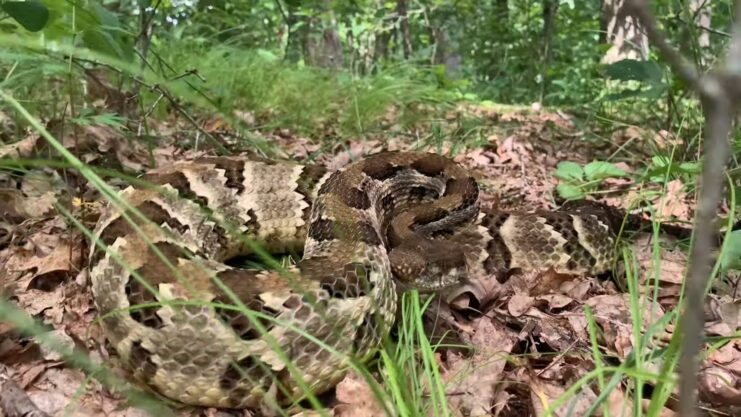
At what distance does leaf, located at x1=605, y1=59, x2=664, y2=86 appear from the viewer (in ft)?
11.7

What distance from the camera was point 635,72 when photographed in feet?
11.8

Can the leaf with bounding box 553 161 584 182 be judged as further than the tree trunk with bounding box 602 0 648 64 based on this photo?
Yes

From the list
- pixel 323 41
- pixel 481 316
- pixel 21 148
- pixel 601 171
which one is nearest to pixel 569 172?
pixel 601 171

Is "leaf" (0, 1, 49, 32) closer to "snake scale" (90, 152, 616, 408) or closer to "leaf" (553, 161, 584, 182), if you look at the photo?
"snake scale" (90, 152, 616, 408)

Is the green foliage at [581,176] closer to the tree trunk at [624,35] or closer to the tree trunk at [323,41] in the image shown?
the tree trunk at [624,35]

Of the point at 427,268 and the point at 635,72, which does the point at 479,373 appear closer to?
the point at 427,268

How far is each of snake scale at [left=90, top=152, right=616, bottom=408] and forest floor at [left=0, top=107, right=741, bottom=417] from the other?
0.51 ft

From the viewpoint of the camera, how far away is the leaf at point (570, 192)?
4.09 meters

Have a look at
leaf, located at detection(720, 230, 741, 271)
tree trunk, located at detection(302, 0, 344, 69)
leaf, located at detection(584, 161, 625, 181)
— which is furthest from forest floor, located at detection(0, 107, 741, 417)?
tree trunk, located at detection(302, 0, 344, 69)

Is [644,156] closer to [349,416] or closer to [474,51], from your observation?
[349,416]

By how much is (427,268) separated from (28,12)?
1.98m

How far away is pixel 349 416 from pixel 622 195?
305 centimetres

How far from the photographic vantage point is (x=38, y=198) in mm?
3141

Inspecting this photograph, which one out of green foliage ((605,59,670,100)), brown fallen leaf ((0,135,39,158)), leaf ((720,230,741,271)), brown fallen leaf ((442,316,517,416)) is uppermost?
green foliage ((605,59,670,100))
